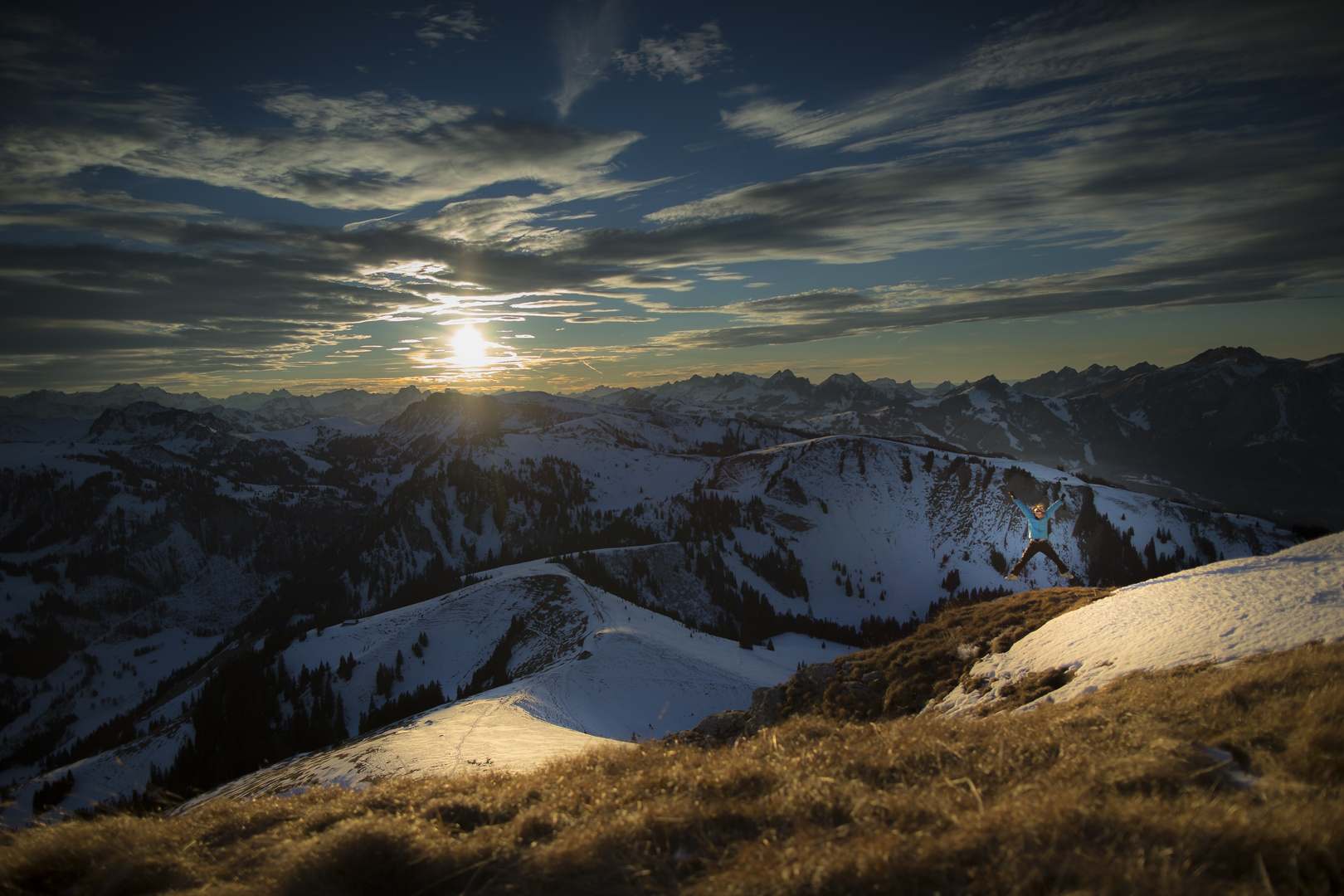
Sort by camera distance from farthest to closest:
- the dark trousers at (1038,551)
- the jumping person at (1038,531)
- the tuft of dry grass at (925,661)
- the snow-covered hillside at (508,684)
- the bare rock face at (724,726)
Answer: the snow-covered hillside at (508,684), the dark trousers at (1038,551), the jumping person at (1038,531), the tuft of dry grass at (925,661), the bare rock face at (724,726)

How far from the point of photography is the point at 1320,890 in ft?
12.5

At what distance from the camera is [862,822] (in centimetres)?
539

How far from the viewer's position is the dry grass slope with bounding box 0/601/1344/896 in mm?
4277

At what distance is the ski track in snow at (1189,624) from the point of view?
1121 cm

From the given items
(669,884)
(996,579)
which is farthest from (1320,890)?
(996,579)

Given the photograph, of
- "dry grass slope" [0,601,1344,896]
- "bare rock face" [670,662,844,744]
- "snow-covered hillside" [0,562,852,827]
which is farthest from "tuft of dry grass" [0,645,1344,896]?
"snow-covered hillside" [0,562,852,827]

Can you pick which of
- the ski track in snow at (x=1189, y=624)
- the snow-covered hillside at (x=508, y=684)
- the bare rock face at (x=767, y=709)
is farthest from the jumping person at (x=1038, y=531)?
the snow-covered hillside at (x=508, y=684)

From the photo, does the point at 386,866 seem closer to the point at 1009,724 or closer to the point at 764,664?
the point at 1009,724

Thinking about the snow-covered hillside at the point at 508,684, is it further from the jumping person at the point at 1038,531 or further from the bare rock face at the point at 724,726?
the jumping person at the point at 1038,531

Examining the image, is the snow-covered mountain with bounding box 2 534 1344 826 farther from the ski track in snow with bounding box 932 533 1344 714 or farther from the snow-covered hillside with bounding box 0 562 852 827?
the snow-covered hillside with bounding box 0 562 852 827

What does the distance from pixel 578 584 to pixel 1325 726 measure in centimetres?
10599

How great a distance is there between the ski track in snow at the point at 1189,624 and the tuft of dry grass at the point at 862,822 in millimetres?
2211

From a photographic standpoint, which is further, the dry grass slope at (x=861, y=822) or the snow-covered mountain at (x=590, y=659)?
the snow-covered mountain at (x=590, y=659)

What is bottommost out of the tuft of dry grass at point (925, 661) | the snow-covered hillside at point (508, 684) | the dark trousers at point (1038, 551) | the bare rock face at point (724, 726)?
the snow-covered hillside at point (508, 684)
